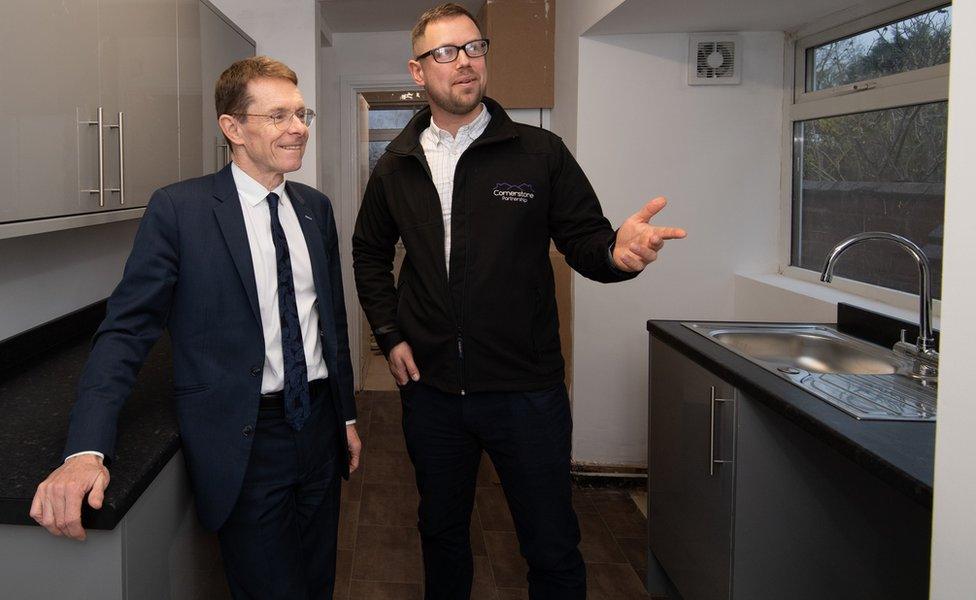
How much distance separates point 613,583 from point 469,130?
1619 millimetres

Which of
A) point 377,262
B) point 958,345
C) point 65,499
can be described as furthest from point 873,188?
point 65,499

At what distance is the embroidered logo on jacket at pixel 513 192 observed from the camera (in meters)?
1.97

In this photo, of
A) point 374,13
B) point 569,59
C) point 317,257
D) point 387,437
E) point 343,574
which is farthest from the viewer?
point 374,13

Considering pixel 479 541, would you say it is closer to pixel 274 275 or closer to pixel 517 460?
pixel 517 460

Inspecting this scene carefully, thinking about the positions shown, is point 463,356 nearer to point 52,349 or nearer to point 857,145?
point 52,349

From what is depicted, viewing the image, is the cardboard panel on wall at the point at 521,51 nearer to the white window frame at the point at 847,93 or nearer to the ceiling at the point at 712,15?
the ceiling at the point at 712,15

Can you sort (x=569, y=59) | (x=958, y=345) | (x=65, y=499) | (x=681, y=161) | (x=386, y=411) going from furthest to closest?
(x=386, y=411), (x=569, y=59), (x=681, y=161), (x=65, y=499), (x=958, y=345)

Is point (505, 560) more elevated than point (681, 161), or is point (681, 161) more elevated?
point (681, 161)

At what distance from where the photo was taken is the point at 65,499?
117 cm

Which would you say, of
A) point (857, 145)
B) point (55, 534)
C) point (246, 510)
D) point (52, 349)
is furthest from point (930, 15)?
point (52, 349)

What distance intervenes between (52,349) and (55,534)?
4.45 feet

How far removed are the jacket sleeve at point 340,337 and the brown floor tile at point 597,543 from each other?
146 cm

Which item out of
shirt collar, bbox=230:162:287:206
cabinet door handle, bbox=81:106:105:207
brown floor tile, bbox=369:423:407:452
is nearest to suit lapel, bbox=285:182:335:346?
shirt collar, bbox=230:162:287:206

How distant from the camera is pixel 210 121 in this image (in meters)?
3.03
